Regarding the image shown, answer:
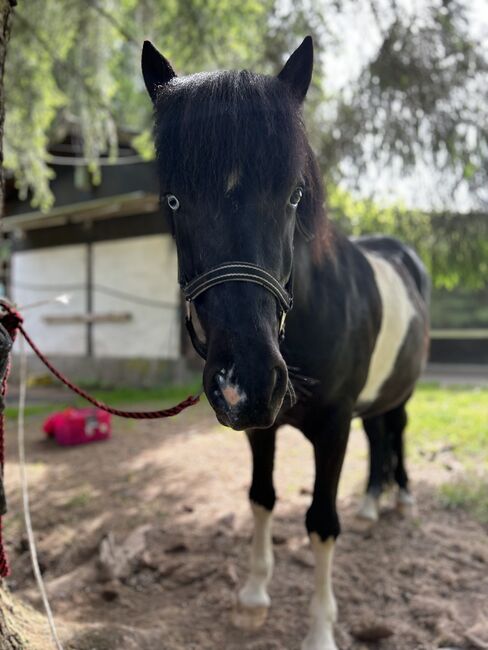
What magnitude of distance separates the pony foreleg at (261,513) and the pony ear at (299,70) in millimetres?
1429

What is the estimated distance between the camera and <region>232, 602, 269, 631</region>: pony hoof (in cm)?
232

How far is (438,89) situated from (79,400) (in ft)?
23.6

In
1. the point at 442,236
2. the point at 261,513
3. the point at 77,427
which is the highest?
the point at 442,236

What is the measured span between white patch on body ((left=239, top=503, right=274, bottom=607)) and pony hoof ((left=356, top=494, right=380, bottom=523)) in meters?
1.05

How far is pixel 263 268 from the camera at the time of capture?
1402mm

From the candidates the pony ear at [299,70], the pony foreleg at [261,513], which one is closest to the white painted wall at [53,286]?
the pony foreleg at [261,513]

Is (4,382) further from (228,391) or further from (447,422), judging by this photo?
(447,422)

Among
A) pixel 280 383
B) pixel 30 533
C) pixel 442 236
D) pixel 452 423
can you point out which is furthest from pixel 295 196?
pixel 452 423

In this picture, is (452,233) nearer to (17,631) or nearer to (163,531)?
(163,531)

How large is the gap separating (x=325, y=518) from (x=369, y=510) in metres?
1.32

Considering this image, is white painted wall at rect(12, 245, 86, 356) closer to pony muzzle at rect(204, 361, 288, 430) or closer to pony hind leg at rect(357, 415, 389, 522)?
pony hind leg at rect(357, 415, 389, 522)

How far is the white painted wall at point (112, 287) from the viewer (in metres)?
10.3

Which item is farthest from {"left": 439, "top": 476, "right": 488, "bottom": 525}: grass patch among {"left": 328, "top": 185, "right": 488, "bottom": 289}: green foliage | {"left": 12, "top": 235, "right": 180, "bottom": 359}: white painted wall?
{"left": 12, "top": 235, "right": 180, "bottom": 359}: white painted wall

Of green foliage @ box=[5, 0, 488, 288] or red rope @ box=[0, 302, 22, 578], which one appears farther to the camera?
green foliage @ box=[5, 0, 488, 288]
